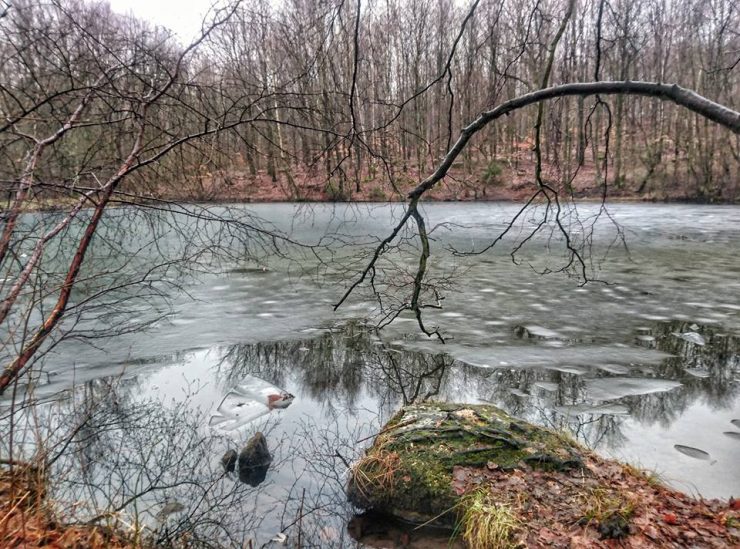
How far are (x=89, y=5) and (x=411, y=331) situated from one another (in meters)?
6.81

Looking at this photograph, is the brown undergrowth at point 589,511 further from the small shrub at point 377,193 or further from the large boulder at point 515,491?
the small shrub at point 377,193

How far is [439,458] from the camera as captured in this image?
4.34 meters

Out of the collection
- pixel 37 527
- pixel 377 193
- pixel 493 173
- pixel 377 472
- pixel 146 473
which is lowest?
pixel 146 473

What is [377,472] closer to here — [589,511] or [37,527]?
[589,511]

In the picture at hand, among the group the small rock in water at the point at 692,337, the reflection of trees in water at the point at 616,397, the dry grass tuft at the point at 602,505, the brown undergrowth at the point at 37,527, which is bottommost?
the reflection of trees in water at the point at 616,397

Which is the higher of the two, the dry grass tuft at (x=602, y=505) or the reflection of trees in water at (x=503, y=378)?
the dry grass tuft at (x=602, y=505)

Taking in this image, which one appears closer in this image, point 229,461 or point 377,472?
point 377,472

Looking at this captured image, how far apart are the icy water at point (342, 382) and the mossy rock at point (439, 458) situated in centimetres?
45

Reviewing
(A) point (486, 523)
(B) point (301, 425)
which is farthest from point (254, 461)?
(A) point (486, 523)

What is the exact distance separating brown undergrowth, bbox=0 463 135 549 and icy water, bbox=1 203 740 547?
70 cm

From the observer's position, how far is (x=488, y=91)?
331 cm


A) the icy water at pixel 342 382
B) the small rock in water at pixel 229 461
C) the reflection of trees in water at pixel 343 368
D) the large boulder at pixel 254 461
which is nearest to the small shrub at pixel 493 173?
the icy water at pixel 342 382

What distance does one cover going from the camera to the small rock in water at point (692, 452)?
189 inches

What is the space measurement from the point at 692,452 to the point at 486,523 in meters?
2.63
